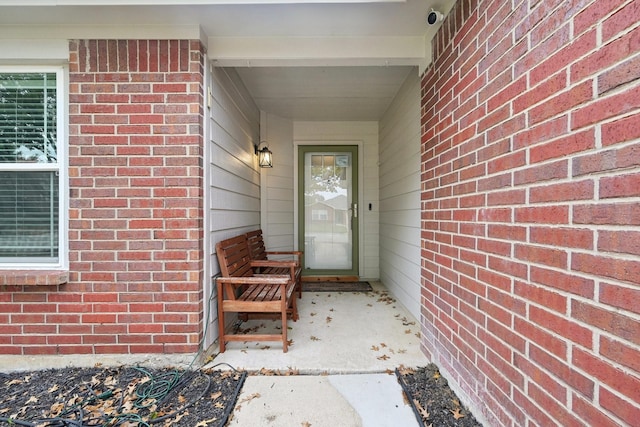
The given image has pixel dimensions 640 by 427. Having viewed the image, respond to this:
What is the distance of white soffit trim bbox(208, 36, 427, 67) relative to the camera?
2191 millimetres

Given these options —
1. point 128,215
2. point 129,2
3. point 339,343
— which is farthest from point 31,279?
point 339,343

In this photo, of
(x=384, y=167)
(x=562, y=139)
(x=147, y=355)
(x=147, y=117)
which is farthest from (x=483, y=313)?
(x=384, y=167)

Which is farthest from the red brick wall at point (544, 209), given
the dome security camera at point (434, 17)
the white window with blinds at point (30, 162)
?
the white window with blinds at point (30, 162)

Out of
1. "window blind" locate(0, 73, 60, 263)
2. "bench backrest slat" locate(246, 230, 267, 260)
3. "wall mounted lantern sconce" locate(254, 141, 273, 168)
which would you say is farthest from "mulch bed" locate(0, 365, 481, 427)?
"wall mounted lantern sconce" locate(254, 141, 273, 168)

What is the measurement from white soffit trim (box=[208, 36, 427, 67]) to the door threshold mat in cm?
293

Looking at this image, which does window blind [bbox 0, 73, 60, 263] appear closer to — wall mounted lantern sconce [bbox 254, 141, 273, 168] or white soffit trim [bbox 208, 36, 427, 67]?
white soffit trim [bbox 208, 36, 427, 67]

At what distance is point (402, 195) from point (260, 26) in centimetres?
226

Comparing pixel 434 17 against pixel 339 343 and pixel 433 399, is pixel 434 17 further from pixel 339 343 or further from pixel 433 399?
pixel 339 343

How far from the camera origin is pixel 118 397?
5.80ft

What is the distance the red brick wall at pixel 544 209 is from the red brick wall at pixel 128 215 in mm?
1859

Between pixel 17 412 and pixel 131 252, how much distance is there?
1056 mm

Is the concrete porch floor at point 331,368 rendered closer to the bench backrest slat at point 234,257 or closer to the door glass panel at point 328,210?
the bench backrest slat at point 234,257

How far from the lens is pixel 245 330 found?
271 centimetres

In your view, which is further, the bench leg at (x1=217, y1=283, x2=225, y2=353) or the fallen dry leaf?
the bench leg at (x1=217, y1=283, x2=225, y2=353)
